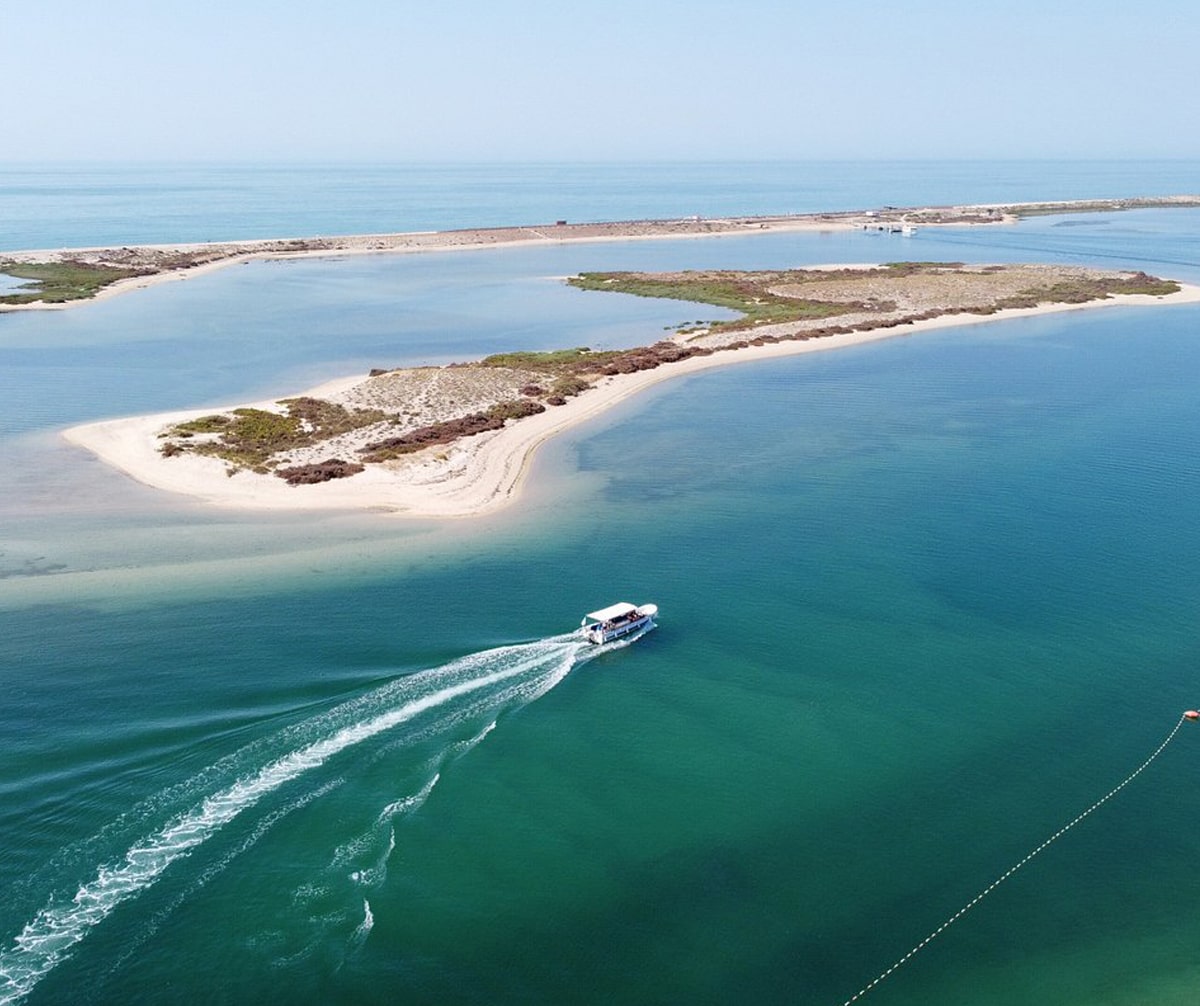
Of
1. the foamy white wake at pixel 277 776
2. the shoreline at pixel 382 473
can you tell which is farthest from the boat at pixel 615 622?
the shoreline at pixel 382 473

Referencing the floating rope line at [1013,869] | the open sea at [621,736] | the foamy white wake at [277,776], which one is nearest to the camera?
the floating rope line at [1013,869]

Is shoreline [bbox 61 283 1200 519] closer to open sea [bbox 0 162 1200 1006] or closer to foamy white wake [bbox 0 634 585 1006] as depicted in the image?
open sea [bbox 0 162 1200 1006]

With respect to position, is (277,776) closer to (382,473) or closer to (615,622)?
(615,622)

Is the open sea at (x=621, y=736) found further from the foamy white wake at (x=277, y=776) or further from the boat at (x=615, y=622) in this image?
the boat at (x=615, y=622)

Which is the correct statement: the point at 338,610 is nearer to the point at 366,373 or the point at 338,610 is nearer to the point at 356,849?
the point at 356,849

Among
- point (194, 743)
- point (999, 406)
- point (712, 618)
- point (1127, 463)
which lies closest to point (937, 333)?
point (999, 406)

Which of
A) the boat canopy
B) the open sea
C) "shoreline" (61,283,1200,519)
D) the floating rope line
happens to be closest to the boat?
the boat canopy
